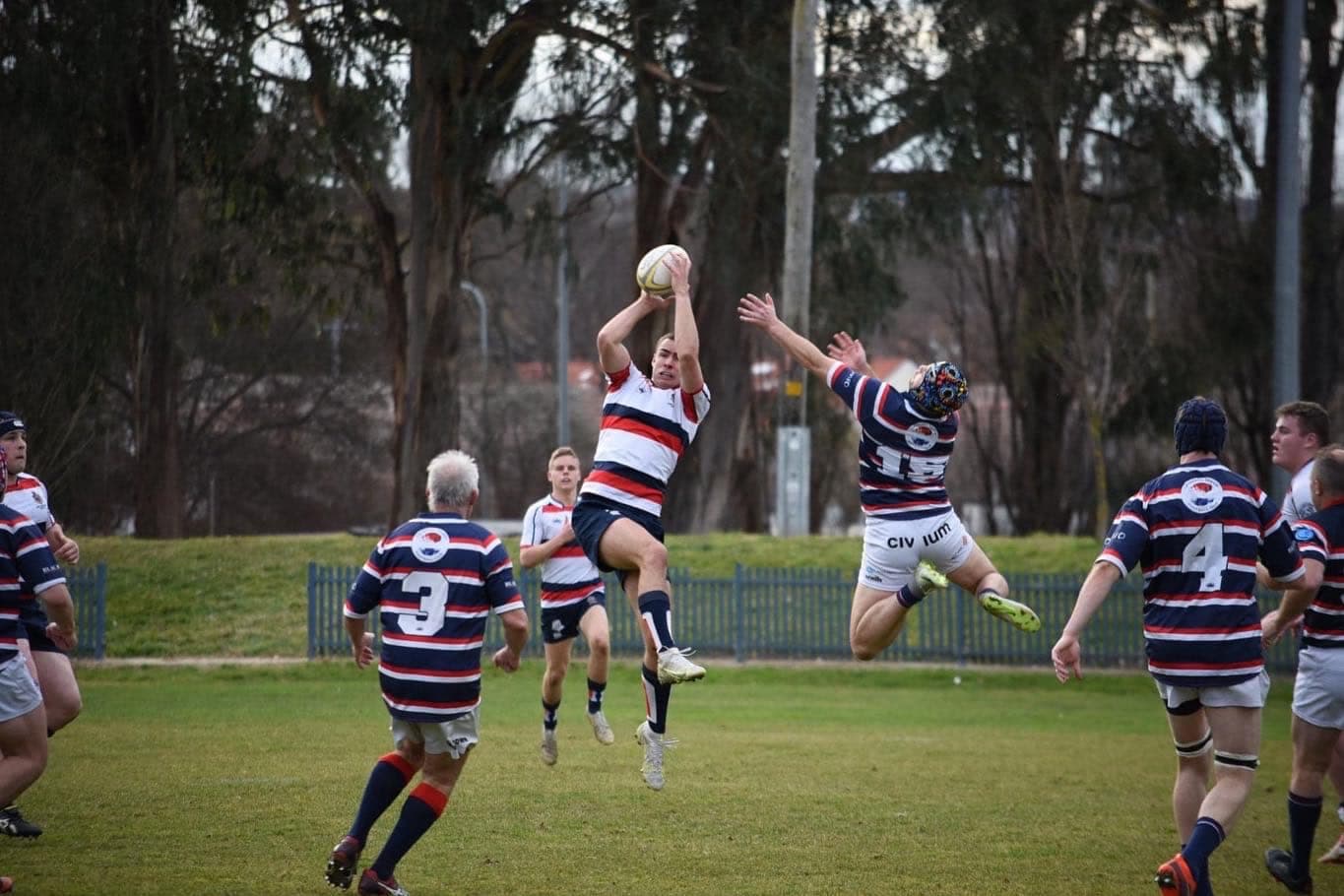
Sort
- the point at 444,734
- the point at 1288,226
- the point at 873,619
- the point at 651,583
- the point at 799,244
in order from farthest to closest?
the point at 799,244 → the point at 1288,226 → the point at 873,619 → the point at 651,583 → the point at 444,734

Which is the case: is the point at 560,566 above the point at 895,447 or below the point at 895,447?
below

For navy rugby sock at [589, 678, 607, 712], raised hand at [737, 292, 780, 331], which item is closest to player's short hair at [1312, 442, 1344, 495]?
raised hand at [737, 292, 780, 331]

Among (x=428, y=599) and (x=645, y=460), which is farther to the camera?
(x=645, y=460)

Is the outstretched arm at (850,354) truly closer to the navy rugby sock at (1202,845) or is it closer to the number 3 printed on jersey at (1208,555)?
the number 3 printed on jersey at (1208,555)

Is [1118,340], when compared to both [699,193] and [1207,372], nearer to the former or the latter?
[1207,372]

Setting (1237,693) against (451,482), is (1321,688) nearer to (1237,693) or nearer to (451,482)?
(1237,693)

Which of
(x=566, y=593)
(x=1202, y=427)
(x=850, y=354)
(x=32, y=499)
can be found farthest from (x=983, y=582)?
(x=32, y=499)

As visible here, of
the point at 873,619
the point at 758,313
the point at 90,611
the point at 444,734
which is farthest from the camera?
the point at 90,611

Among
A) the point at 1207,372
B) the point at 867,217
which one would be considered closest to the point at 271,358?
the point at 867,217

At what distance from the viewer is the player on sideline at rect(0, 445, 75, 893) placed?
27.0 ft

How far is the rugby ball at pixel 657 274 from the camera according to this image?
9.55 meters

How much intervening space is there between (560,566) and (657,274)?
442 cm

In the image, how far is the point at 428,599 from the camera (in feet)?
25.2

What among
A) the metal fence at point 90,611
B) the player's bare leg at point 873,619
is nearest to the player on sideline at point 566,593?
the player's bare leg at point 873,619
